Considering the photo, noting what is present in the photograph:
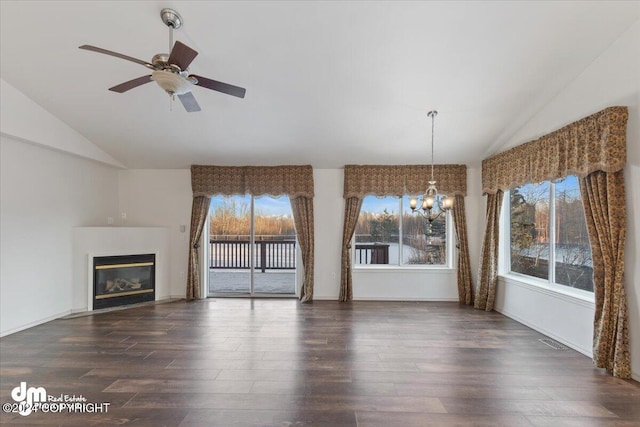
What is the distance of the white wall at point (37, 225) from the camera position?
3.78 metres

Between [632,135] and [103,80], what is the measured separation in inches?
225

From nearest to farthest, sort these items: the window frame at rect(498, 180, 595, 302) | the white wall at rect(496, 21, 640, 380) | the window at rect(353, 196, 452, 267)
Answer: the white wall at rect(496, 21, 640, 380) → the window frame at rect(498, 180, 595, 302) → the window at rect(353, 196, 452, 267)

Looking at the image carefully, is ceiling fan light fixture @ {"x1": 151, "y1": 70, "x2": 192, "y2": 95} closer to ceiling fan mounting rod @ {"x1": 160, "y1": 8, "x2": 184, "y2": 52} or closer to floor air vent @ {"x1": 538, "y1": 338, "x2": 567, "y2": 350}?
ceiling fan mounting rod @ {"x1": 160, "y1": 8, "x2": 184, "y2": 52}

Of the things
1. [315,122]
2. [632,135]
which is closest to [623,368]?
[632,135]

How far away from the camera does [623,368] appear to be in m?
2.75

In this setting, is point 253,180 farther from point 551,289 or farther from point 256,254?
point 551,289

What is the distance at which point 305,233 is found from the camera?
5551mm

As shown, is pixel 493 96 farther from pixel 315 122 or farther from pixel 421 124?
pixel 315 122

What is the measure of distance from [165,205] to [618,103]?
678cm

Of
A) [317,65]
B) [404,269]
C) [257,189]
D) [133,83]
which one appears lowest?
[404,269]

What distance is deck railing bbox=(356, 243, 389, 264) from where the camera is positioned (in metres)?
5.81

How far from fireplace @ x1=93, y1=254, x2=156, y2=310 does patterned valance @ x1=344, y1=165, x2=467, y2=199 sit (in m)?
4.03

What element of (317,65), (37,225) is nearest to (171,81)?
(317,65)

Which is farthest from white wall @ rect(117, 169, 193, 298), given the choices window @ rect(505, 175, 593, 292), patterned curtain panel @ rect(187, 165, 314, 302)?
window @ rect(505, 175, 593, 292)
